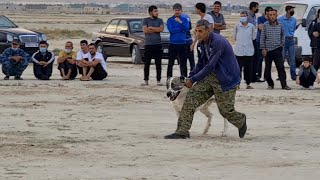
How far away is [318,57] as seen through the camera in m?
22.0

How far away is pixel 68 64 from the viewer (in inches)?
925

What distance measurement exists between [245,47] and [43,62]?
5.13m

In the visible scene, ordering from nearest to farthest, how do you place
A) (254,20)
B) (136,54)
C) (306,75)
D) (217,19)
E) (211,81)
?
(211,81) < (306,75) < (217,19) < (254,20) < (136,54)

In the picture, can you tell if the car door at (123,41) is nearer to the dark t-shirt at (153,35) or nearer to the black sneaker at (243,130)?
the dark t-shirt at (153,35)

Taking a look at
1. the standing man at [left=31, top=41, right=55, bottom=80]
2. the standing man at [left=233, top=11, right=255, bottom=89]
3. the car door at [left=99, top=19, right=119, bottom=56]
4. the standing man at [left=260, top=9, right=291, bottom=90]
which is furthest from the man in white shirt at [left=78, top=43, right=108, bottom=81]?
the car door at [left=99, top=19, right=119, bottom=56]

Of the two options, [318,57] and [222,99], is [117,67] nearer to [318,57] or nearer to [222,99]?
[318,57]

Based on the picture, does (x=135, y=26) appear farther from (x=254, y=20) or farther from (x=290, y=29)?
(x=254, y=20)

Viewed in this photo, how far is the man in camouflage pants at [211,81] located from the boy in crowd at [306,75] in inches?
329

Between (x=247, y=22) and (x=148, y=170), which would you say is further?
(x=247, y=22)

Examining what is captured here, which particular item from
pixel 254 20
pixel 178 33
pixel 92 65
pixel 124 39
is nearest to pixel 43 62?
pixel 92 65

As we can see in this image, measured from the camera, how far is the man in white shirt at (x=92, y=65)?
2295 centimetres

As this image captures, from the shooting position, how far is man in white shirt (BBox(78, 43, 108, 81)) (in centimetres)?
2295

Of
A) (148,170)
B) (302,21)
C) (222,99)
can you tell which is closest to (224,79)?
(222,99)

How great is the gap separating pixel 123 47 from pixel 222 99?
58.3ft
